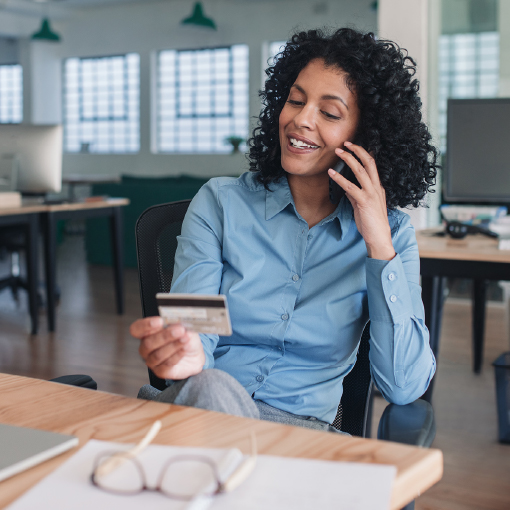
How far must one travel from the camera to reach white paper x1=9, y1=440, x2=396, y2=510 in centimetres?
49

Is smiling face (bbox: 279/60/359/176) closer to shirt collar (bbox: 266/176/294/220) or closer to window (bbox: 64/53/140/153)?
shirt collar (bbox: 266/176/294/220)

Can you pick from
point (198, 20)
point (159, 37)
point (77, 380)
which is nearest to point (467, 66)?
point (77, 380)

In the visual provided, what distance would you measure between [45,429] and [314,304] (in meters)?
0.58

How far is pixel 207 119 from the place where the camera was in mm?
9523

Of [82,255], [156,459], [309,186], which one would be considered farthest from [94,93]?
[156,459]

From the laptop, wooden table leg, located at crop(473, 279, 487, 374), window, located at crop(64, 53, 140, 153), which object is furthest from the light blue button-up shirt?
window, located at crop(64, 53, 140, 153)

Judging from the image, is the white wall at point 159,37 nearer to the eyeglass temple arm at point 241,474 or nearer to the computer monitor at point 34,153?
the computer monitor at point 34,153

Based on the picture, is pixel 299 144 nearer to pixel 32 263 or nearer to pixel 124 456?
pixel 124 456

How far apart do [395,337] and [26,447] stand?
2.18ft

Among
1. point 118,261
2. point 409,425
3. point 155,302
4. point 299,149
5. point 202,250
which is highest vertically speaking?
point 299,149

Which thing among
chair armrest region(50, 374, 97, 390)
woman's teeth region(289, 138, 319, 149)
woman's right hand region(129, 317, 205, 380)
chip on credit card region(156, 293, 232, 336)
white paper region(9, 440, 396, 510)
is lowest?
chair armrest region(50, 374, 97, 390)

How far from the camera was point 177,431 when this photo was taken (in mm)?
639

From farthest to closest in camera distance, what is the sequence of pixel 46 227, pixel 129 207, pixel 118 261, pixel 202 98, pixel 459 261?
pixel 202 98 < pixel 129 207 < pixel 118 261 < pixel 46 227 < pixel 459 261

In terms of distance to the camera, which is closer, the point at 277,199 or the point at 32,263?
the point at 277,199
